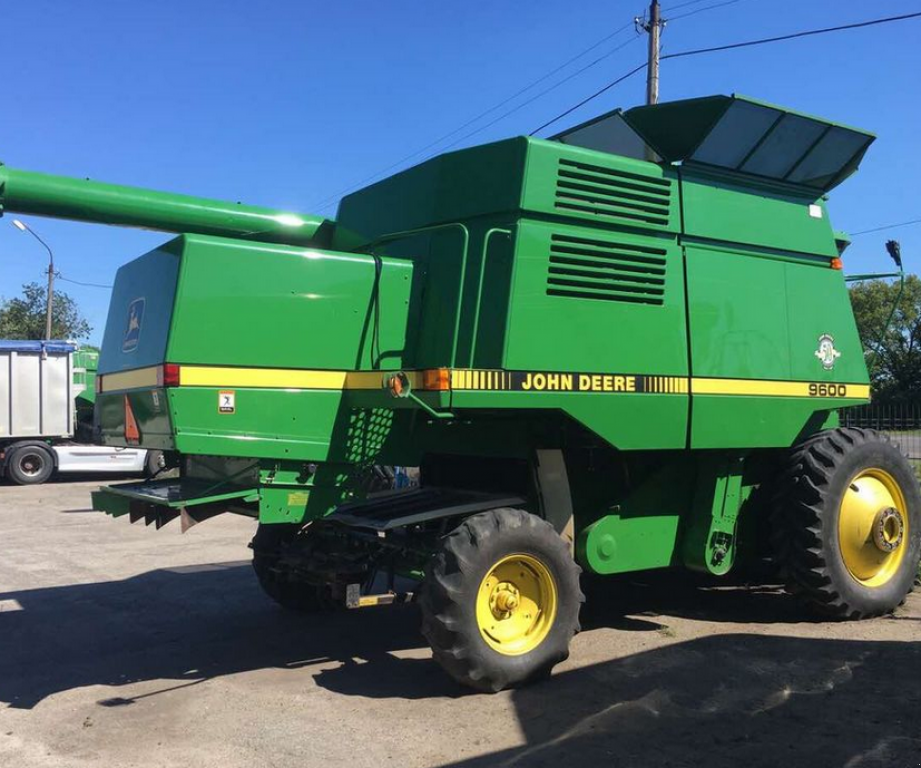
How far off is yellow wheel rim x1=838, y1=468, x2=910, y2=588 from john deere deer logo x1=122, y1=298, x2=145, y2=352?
5.33 meters

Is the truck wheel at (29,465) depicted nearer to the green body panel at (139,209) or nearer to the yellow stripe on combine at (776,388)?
the green body panel at (139,209)

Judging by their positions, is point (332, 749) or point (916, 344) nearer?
point (332, 749)

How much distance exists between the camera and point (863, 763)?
160 inches

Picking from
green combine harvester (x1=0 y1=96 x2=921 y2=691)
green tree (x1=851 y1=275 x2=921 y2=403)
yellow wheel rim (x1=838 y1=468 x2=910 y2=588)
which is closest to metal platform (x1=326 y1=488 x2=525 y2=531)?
green combine harvester (x1=0 y1=96 x2=921 y2=691)

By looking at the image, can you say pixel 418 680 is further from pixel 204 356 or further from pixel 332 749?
pixel 204 356

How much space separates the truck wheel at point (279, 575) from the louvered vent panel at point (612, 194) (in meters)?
3.16

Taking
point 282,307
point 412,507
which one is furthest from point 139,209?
point 412,507

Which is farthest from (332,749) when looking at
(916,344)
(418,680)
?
(916,344)

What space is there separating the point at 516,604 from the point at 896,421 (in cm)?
1816

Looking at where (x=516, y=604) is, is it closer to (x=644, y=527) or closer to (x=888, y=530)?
(x=644, y=527)

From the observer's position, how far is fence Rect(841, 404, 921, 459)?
67.1ft

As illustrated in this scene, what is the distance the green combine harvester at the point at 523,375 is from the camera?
5160 millimetres

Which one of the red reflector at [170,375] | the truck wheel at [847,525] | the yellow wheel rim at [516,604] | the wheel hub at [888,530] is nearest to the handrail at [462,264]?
the yellow wheel rim at [516,604]

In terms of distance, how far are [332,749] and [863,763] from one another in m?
2.62
